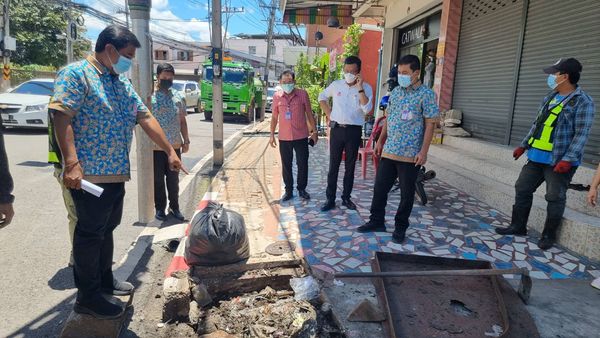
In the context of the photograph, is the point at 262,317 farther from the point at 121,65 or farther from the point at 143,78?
the point at 143,78

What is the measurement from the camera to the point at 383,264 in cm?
337

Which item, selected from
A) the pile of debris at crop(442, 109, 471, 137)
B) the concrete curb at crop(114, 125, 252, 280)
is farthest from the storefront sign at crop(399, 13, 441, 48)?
the concrete curb at crop(114, 125, 252, 280)

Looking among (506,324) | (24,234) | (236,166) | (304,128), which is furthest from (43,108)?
(506,324)

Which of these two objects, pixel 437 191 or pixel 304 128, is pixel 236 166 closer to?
pixel 304 128

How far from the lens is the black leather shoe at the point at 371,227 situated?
4367mm

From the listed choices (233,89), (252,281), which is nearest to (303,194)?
(252,281)

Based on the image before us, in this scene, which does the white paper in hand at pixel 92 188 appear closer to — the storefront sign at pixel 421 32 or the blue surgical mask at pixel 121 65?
the blue surgical mask at pixel 121 65

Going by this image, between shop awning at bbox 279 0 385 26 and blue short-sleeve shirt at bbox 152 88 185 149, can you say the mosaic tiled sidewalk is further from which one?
shop awning at bbox 279 0 385 26

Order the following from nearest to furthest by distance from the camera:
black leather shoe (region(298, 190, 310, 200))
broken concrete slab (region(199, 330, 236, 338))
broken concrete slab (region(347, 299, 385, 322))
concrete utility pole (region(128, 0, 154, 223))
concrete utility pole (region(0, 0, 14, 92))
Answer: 1. broken concrete slab (region(199, 330, 236, 338))
2. broken concrete slab (region(347, 299, 385, 322))
3. concrete utility pole (region(128, 0, 154, 223))
4. black leather shoe (region(298, 190, 310, 200))
5. concrete utility pole (region(0, 0, 14, 92))

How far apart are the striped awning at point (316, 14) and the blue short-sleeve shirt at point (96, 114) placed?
37.4ft

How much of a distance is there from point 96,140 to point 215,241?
1112 mm

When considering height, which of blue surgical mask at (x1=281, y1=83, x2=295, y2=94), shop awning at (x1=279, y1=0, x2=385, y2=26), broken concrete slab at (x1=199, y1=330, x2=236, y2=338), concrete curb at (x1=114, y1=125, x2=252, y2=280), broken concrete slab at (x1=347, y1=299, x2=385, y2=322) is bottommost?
concrete curb at (x1=114, y1=125, x2=252, y2=280)

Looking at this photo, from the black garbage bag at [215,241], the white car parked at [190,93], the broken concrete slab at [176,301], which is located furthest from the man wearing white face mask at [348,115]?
the white car parked at [190,93]

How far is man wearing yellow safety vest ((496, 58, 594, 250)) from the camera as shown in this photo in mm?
3691
